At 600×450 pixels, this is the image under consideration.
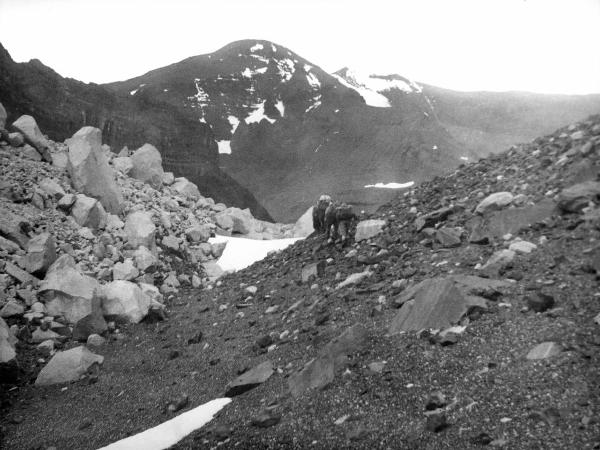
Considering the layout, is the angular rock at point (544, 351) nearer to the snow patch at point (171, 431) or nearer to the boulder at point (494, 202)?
the snow patch at point (171, 431)

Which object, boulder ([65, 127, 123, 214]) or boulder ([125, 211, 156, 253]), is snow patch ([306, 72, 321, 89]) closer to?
boulder ([65, 127, 123, 214])

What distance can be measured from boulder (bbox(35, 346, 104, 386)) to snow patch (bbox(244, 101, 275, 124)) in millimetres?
92255

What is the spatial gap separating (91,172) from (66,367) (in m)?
11.0

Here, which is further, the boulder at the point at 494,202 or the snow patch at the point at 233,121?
the snow patch at the point at 233,121

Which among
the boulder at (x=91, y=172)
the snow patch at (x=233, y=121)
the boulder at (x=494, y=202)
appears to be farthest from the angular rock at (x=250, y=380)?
the snow patch at (x=233, y=121)

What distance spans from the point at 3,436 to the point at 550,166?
13160 mm

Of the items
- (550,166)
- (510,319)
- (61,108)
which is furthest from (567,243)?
(61,108)

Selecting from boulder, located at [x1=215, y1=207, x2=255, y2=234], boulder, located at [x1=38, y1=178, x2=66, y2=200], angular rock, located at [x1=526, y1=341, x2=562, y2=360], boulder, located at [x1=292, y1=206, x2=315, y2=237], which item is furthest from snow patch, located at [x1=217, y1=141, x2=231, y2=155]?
angular rock, located at [x1=526, y1=341, x2=562, y2=360]

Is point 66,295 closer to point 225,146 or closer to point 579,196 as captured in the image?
point 579,196

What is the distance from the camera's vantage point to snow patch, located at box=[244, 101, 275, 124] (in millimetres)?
100725

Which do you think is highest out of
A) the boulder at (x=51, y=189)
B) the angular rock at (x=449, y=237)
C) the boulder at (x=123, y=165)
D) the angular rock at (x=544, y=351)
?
the boulder at (x=123, y=165)

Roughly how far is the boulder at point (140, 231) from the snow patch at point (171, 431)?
12.2 metres

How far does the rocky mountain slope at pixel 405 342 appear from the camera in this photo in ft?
16.7

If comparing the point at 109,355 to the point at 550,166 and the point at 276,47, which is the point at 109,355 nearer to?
the point at 550,166
